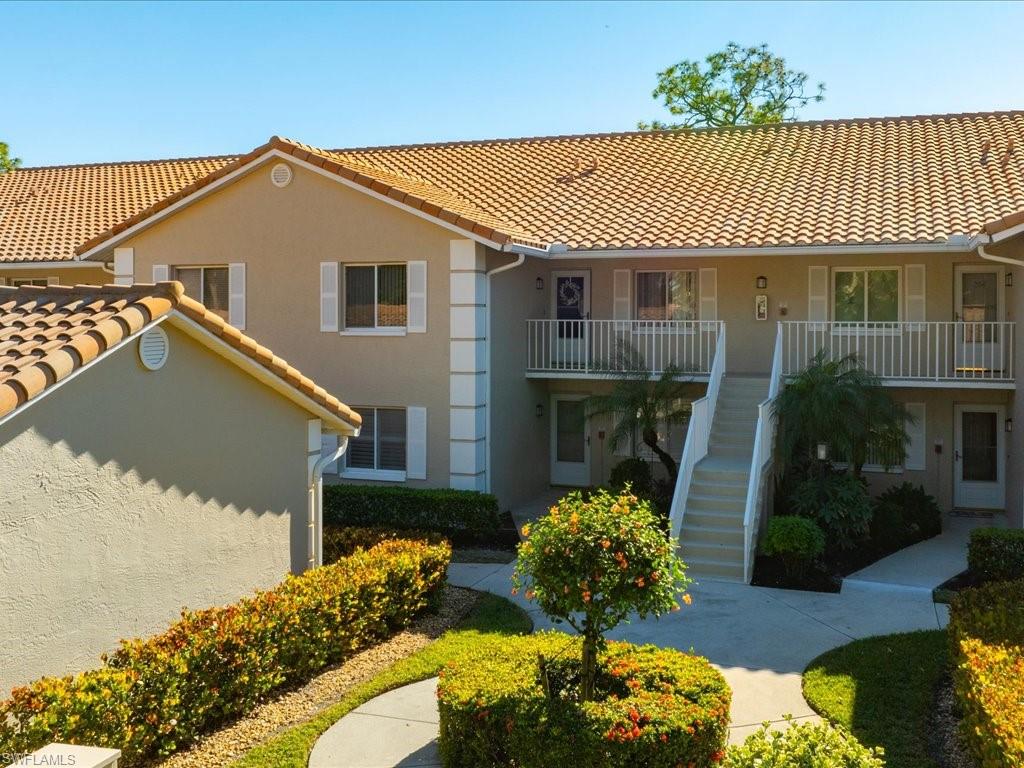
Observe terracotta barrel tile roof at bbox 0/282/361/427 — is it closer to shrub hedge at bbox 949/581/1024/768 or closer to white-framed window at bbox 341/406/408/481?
shrub hedge at bbox 949/581/1024/768

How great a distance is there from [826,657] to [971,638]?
2.02 metres

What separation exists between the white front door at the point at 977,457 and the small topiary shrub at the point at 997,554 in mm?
5113

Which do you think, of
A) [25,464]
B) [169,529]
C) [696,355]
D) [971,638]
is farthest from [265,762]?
[696,355]

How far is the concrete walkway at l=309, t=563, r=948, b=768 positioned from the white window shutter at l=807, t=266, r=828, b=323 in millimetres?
6302

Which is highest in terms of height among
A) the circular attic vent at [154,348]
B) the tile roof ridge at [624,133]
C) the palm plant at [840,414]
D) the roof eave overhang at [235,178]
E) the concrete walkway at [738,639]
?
the tile roof ridge at [624,133]

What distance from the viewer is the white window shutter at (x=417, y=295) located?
17172 millimetres

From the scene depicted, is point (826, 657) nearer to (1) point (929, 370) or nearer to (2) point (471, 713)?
(2) point (471, 713)

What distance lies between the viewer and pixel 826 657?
10.7 m

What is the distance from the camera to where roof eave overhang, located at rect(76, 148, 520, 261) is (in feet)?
54.4

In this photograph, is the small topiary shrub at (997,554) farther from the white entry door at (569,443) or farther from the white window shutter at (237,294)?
the white window shutter at (237,294)

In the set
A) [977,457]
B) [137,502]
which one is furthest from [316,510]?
[977,457]

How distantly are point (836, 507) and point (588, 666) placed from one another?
8312 millimetres

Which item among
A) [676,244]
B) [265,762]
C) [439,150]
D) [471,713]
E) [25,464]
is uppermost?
[439,150]

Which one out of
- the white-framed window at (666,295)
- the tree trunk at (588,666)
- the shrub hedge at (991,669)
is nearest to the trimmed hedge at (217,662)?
the tree trunk at (588,666)
